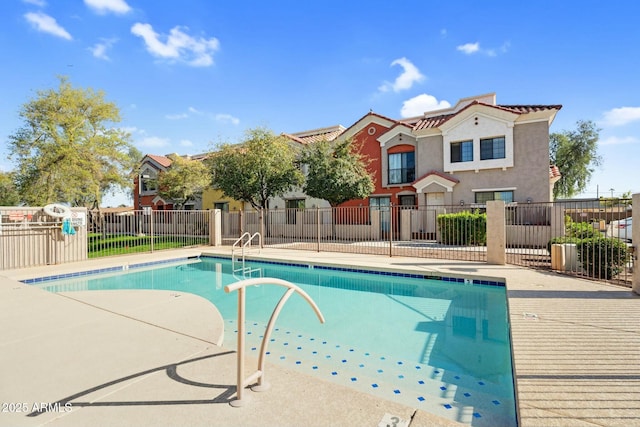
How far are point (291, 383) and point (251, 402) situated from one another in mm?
444

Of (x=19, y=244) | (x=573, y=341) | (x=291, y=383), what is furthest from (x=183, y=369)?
(x=19, y=244)

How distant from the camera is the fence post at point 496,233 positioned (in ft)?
30.9

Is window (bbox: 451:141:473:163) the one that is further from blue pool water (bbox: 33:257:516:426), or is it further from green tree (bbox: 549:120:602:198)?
green tree (bbox: 549:120:602:198)

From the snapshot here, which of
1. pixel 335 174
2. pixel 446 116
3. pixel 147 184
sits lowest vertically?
pixel 335 174

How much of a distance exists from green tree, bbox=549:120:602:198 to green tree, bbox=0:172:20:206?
126 ft

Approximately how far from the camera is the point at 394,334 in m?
5.45

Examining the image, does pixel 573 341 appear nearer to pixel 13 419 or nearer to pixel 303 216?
pixel 13 419

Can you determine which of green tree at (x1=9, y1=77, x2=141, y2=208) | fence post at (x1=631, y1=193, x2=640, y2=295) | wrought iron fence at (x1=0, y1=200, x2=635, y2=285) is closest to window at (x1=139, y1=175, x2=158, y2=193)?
green tree at (x1=9, y1=77, x2=141, y2=208)

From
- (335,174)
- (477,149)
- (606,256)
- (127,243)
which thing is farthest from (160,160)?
(606,256)

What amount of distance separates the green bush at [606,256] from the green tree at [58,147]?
20.6 metres

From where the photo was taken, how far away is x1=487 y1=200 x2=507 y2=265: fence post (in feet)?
30.9

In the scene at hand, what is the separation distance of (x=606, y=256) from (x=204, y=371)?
8804 millimetres

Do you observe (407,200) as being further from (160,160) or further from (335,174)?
(160,160)

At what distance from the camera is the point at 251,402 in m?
2.59
